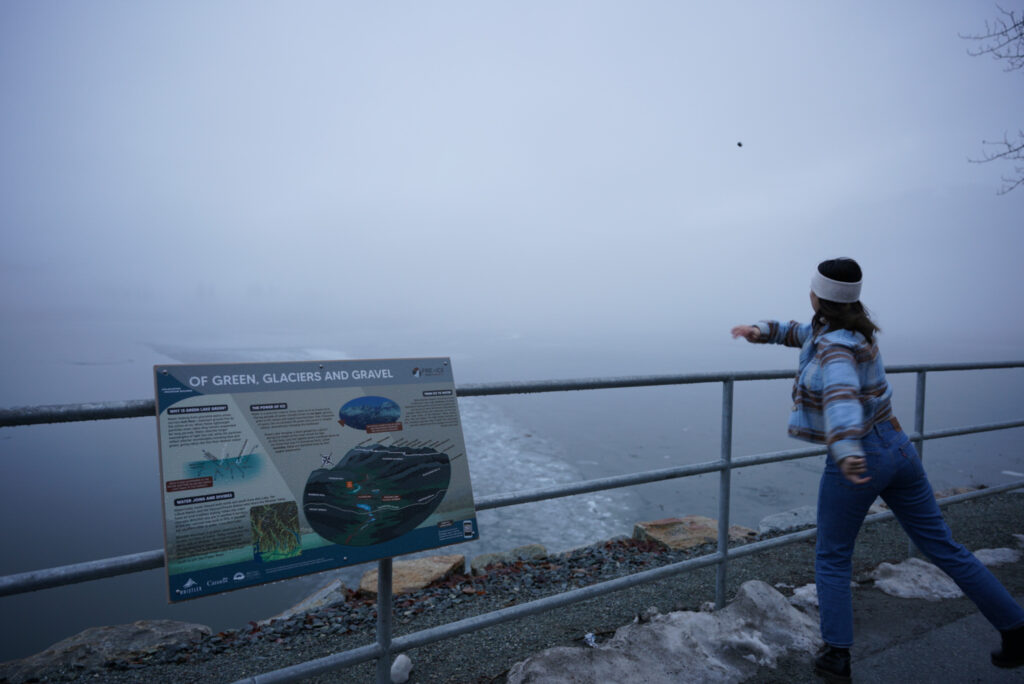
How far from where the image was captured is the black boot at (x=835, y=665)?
2533 millimetres

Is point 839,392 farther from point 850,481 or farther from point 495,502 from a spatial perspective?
point 495,502

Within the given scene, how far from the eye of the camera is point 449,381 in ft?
7.41

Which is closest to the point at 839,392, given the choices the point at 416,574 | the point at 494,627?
the point at 494,627

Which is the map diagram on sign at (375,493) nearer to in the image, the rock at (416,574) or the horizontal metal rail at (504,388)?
the horizontal metal rail at (504,388)

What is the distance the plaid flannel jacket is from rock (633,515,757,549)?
12.0 ft

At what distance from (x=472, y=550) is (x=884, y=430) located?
7746 millimetres

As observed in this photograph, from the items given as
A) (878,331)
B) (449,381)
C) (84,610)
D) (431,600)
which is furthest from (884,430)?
(84,610)

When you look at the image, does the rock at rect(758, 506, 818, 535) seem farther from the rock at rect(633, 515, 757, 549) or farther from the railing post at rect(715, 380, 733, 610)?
the railing post at rect(715, 380, 733, 610)

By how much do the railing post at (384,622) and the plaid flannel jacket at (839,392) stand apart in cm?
173

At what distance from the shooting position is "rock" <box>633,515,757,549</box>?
5.86 meters

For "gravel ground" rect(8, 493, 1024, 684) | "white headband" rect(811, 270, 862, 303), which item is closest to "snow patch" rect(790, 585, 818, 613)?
"gravel ground" rect(8, 493, 1024, 684)

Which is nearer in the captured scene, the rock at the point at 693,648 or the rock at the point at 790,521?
the rock at the point at 693,648

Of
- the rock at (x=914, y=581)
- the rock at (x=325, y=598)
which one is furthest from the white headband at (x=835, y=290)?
the rock at (x=325, y=598)

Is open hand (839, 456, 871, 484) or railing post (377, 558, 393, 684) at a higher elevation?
open hand (839, 456, 871, 484)
